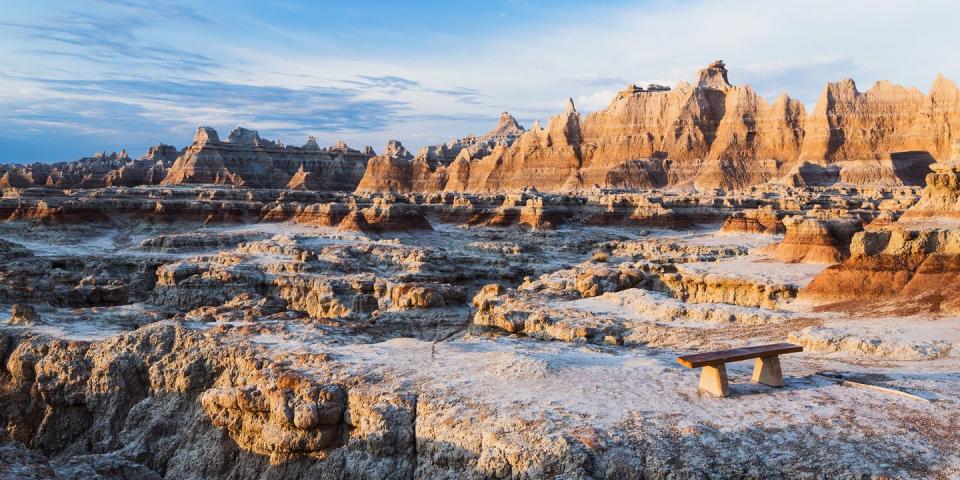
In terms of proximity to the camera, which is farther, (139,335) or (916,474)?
(139,335)

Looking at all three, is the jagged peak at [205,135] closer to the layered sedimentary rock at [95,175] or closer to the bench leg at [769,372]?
the layered sedimentary rock at [95,175]

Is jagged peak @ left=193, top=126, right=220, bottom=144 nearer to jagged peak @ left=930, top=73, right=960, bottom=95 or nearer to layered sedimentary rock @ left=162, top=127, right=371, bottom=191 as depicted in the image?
layered sedimentary rock @ left=162, top=127, right=371, bottom=191

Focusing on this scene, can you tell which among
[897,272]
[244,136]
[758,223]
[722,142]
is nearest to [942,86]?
[722,142]

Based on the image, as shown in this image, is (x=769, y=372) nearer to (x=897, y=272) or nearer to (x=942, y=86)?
(x=897, y=272)

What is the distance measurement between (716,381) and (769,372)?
3.38 ft

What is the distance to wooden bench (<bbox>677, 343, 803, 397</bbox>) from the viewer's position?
10.5 m

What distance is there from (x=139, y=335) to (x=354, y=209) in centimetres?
3776

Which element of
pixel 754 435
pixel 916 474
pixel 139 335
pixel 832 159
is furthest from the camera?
pixel 832 159

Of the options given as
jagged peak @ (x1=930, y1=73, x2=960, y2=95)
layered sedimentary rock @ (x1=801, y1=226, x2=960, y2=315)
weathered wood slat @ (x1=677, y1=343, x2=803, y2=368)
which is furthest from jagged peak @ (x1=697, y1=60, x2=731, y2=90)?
weathered wood slat @ (x1=677, y1=343, x2=803, y2=368)

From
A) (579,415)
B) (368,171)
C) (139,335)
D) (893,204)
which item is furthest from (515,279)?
(368,171)

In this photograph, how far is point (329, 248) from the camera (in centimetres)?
3688

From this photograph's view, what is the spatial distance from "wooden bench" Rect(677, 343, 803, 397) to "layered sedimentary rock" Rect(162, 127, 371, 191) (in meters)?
101

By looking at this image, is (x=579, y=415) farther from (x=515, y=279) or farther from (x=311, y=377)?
(x=515, y=279)

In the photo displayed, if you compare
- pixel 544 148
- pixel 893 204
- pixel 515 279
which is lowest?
pixel 515 279
